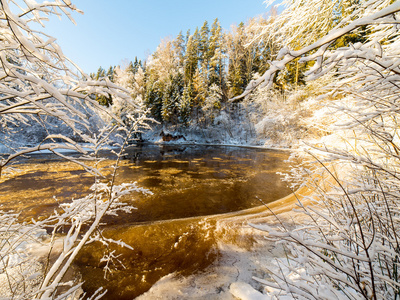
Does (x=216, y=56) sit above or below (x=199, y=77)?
above

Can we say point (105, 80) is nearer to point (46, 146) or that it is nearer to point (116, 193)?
point (46, 146)

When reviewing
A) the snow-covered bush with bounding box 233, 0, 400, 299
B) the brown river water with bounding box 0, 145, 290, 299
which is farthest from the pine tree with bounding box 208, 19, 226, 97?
the snow-covered bush with bounding box 233, 0, 400, 299

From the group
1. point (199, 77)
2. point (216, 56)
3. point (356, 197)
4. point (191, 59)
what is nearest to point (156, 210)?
point (356, 197)

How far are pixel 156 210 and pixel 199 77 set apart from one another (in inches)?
1248

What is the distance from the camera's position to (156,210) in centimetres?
589

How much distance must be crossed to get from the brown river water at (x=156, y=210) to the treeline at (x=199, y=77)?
25.0 meters

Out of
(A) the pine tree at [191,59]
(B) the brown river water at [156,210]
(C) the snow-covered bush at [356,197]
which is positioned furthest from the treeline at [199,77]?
(C) the snow-covered bush at [356,197]

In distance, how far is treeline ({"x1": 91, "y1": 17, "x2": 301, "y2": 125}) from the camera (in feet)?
107

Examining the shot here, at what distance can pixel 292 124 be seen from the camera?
1947 cm

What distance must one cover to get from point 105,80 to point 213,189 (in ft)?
24.7

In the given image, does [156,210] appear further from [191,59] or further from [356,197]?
[191,59]

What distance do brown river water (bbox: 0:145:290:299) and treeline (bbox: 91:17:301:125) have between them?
2500 centimetres

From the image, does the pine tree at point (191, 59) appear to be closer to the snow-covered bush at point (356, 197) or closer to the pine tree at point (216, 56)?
the pine tree at point (216, 56)

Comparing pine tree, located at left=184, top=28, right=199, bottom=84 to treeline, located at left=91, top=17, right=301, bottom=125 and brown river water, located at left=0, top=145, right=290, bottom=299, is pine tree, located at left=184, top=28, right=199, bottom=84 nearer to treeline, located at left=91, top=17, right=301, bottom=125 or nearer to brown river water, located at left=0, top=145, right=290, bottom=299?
treeline, located at left=91, top=17, right=301, bottom=125
